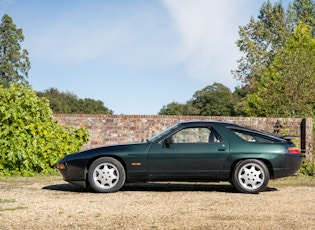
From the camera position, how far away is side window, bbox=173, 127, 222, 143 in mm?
11297

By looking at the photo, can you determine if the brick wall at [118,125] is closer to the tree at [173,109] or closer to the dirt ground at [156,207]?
the dirt ground at [156,207]

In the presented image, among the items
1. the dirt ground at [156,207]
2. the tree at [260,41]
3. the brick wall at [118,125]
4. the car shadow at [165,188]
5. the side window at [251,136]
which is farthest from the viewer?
the tree at [260,41]

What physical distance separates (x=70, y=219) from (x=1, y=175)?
8.31 m

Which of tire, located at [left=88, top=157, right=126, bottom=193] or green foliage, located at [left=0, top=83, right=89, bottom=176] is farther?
green foliage, located at [left=0, top=83, right=89, bottom=176]

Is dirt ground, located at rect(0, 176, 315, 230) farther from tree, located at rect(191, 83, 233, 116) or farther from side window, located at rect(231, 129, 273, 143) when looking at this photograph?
A: tree, located at rect(191, 83, 233, 116)

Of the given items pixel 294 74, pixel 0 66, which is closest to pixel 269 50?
pixel 294 74

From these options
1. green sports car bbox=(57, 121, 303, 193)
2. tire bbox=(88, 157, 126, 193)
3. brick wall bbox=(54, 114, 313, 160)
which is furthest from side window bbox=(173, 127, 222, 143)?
brick wall bbox=(54, 114, 313, 160)

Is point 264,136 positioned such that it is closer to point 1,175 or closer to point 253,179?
point 253,179

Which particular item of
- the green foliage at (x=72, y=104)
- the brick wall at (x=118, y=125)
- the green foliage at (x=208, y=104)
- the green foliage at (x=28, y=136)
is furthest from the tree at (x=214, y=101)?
the green foliage at (x=28, y=136)

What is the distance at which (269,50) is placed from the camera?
5456cm

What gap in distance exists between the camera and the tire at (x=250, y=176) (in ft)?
36.8

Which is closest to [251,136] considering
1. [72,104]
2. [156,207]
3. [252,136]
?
[252,136]

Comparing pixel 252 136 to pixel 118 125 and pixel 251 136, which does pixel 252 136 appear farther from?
pixel 118 125

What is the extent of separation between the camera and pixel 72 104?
8950cm
